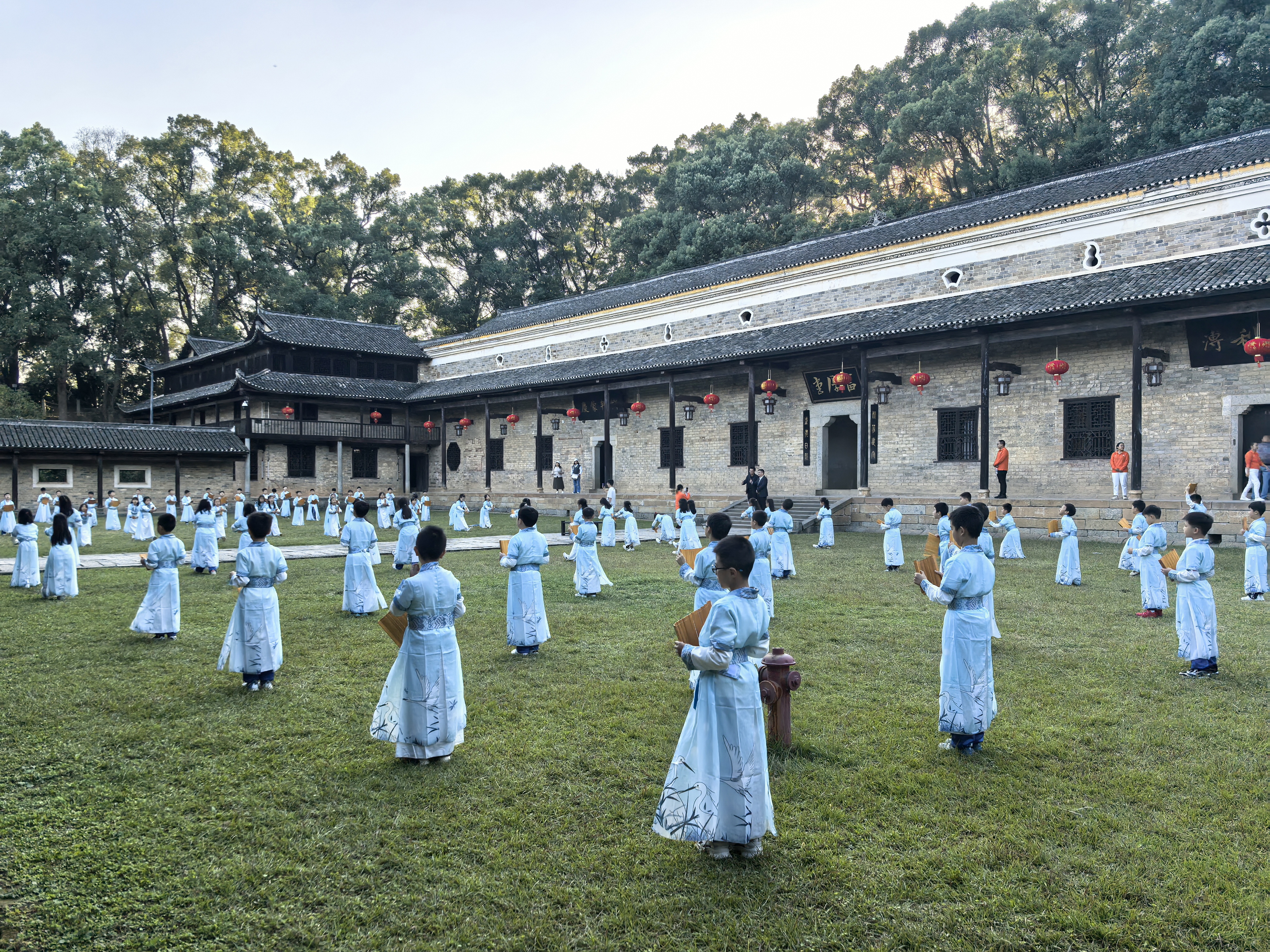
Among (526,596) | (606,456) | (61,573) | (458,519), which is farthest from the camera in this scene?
(606,456)

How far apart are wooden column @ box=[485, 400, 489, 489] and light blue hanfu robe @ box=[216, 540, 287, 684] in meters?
21.4

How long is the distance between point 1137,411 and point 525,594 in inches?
493

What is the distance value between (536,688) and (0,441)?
25514 millimetres

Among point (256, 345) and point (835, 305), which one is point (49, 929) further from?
point (256, 345)

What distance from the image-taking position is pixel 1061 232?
17.0m

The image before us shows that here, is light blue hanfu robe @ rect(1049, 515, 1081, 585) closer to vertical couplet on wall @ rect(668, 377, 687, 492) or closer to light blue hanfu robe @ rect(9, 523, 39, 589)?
vertical couplet on wall @ rect(668, 377, 687, 492)

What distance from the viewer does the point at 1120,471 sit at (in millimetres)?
14156

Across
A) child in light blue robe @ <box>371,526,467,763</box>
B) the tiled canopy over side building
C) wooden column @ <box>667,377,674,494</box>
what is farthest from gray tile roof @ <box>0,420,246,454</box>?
child in light blue robe @ <box>371,526,467,763</box>

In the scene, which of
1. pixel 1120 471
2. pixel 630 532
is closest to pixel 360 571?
pixel 630 532

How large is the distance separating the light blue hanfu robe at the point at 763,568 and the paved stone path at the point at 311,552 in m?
5.16

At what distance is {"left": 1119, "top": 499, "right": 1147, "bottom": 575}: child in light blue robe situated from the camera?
9484 mm

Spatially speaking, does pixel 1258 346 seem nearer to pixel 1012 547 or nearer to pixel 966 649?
pixel 1012 547

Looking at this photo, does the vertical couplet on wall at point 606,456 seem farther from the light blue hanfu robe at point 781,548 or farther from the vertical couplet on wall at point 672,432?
the light blue hanfu robe at point 781,548

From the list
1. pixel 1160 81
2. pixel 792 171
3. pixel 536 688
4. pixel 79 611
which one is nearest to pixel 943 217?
pixel 1160 81
